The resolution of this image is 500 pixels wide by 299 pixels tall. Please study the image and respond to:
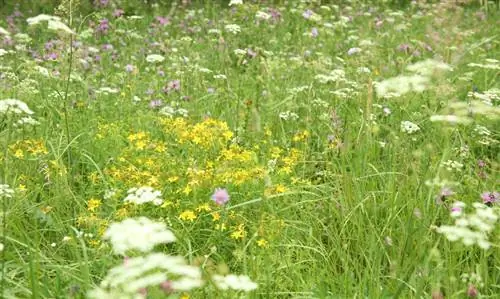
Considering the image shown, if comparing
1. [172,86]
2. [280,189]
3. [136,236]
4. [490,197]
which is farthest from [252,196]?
[172,86]

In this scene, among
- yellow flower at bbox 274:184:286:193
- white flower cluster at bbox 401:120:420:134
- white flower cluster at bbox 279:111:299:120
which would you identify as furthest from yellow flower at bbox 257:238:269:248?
white flower cluster at bbox 279:111:299:120

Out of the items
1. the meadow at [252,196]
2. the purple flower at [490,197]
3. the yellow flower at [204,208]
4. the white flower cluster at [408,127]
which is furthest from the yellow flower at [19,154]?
the purple flower at [490,197]

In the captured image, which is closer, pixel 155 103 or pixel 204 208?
pixel 204 208

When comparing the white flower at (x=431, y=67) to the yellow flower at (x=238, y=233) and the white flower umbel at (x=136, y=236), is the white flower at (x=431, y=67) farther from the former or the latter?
the white flower umbel at (x=136, y=236)

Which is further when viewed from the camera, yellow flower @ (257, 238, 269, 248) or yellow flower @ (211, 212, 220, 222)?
yellow flower @ (211, 212, 220, 222)

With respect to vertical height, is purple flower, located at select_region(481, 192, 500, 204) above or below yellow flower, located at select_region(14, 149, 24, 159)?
below

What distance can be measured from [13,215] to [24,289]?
0.66 metres

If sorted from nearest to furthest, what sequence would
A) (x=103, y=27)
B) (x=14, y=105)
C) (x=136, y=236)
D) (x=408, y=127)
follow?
(x=136, y=236) → (x=14, y=105) → (x=408, y=127) → (x=103, y=27)

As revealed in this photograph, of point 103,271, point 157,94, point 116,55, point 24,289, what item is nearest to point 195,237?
point 103,271

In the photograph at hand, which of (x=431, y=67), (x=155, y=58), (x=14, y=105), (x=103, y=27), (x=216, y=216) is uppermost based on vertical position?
(x=431, y=67)

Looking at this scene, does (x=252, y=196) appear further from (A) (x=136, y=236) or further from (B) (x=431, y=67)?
(A) (x=136, y=236)

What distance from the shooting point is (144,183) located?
2896 millimetres

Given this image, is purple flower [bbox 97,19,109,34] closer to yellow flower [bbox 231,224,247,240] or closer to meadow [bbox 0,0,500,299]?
meadow [bbox 0,0,500,299]

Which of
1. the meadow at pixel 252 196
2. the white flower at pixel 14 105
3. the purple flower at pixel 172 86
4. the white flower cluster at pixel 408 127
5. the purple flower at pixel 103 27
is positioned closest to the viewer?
the white flower at pixel 14 105
